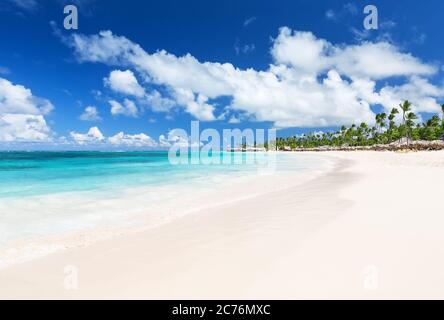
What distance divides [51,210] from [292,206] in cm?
911

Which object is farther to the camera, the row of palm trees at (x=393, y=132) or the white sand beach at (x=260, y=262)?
the row of palm trees at (x=393, y=132)

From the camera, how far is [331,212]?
8.59 metres

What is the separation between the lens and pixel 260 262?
495cm

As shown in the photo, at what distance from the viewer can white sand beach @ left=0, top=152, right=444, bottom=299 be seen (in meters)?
4.00

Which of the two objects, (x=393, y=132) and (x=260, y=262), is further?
(x=393, y=132)

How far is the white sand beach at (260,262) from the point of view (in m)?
4.00

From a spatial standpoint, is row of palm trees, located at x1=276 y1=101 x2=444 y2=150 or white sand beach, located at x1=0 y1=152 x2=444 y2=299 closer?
white sand beach, located at x1=0 y1=152 x2=444 y2=299

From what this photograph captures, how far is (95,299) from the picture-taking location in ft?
13.0
